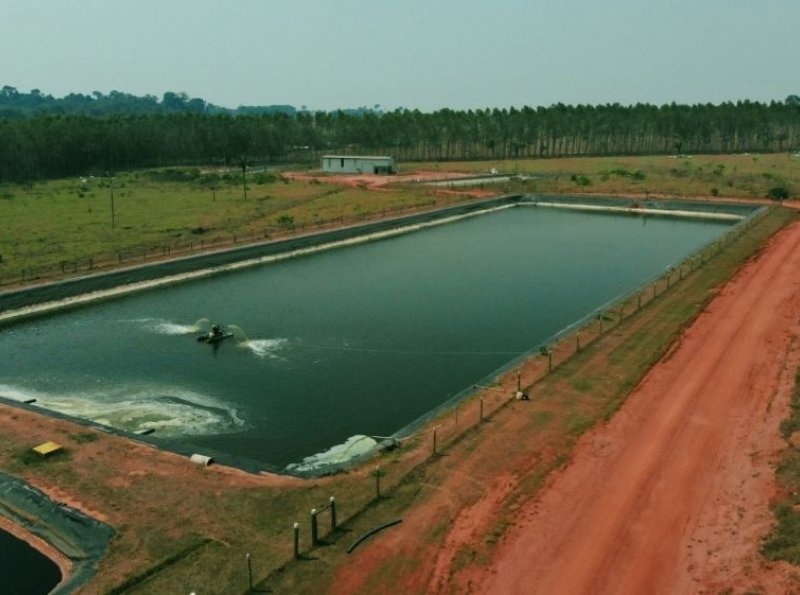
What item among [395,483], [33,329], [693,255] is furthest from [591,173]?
[395,483]

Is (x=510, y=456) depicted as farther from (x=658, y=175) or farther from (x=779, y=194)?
(x=658, y=175)

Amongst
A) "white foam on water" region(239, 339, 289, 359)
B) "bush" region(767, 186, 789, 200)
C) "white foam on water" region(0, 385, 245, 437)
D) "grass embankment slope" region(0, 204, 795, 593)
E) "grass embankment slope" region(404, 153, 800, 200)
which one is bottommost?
"white foam on water" region(0, 385, 245, 437)

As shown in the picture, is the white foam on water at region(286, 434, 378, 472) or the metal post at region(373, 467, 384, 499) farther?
the white foam on water at region(286, 434, 378, 472)

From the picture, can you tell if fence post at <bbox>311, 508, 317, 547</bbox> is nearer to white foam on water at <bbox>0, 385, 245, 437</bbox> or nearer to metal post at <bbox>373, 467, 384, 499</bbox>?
metal post at <bbox>373, 467, 384, 499</bbox>

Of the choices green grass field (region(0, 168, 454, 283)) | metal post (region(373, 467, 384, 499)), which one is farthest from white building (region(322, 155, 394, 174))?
metal post (region(373, 467, 384, 499))

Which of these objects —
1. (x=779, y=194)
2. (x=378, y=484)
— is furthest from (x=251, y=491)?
(x=779, y=194)

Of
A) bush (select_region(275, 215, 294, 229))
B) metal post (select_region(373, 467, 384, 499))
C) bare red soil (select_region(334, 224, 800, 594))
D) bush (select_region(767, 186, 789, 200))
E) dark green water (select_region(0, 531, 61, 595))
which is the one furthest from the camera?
bush (select_region(767, 186, 789, 200))

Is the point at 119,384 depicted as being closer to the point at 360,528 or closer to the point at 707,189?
the point at 360,528
